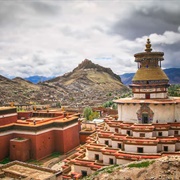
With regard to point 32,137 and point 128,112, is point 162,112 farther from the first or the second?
point 32,137

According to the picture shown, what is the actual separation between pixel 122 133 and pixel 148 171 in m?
10.2

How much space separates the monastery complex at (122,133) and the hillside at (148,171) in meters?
5.57

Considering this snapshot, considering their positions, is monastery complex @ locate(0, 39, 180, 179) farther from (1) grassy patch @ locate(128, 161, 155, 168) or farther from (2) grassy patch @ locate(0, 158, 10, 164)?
(1) grassy patch @ locate(128, 161, 155, 168)

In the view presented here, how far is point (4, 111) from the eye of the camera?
31.4 metres

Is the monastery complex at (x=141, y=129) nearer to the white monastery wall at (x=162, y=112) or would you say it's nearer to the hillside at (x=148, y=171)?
the white monastery wall at (x=162, y=112)

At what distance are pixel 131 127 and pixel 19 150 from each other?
14.3 metres

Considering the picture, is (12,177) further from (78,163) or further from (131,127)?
(131,127)

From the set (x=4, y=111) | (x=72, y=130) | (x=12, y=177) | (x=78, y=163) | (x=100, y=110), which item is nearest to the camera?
(x=12, y=177)

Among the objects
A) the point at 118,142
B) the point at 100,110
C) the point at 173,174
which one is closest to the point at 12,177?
the point at 118,142

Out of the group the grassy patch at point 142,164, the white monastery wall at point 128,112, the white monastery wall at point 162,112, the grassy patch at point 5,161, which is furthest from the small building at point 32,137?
the grassy patch at point 142,164

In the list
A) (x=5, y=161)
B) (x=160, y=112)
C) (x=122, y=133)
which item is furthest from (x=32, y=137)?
(x=160, y=112)

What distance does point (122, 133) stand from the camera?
76.1 feet

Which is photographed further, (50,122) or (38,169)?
(50,122)

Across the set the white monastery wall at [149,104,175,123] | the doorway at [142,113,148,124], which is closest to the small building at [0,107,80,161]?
the doorway at [142,113,148,124]
